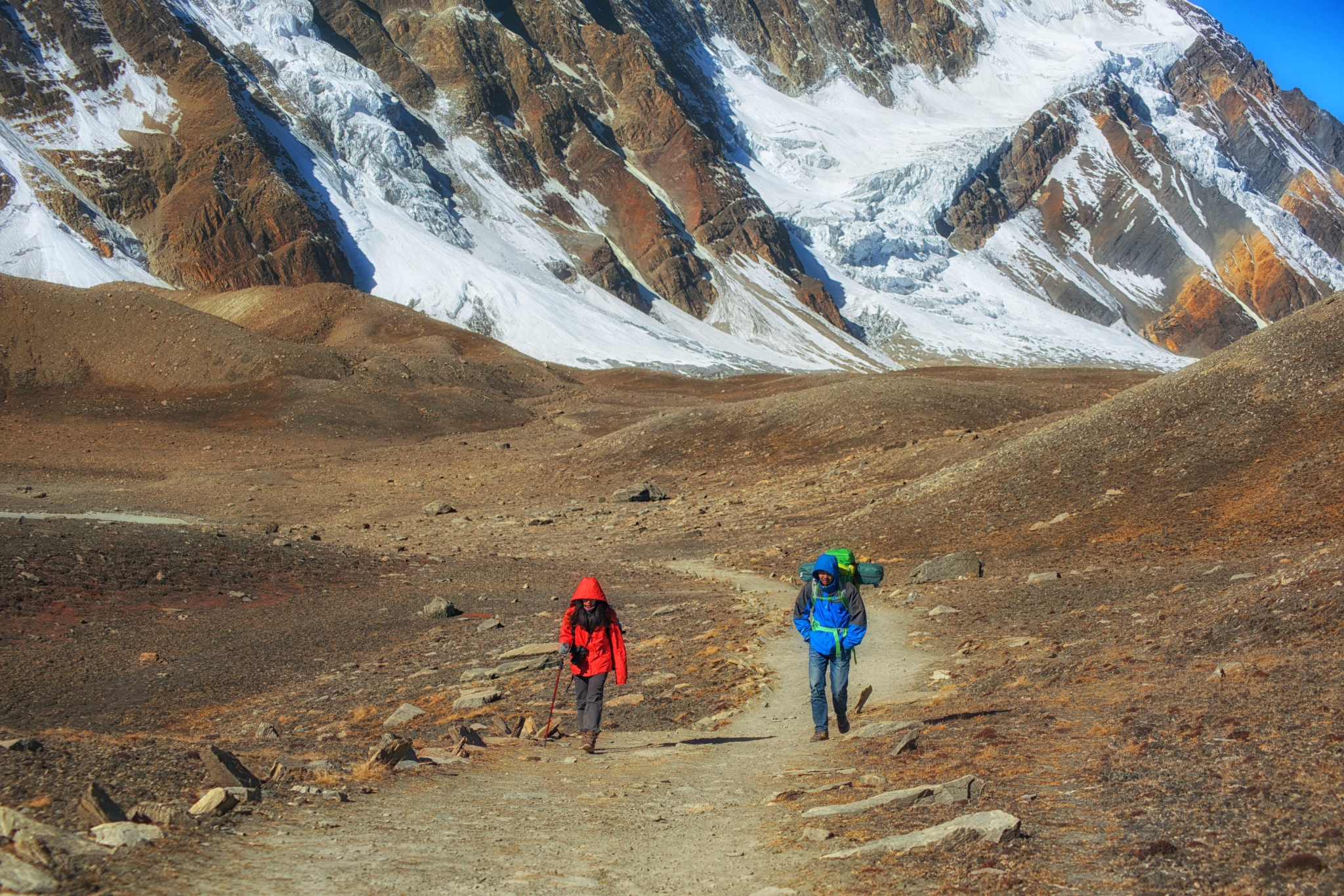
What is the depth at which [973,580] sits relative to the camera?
16297mm

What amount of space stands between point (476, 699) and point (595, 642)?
219cm

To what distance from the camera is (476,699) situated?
10.5 m

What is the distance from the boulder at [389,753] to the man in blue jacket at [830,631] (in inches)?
132

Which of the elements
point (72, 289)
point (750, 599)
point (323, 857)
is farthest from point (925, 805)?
point (72, 289)

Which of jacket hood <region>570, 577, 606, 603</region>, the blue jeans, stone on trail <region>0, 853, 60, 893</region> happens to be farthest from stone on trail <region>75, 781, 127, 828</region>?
the blue jeans

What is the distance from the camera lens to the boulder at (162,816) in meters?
5.46

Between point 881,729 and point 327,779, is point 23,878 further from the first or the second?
point 881,729

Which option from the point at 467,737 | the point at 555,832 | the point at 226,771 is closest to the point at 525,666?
the point at 467,737

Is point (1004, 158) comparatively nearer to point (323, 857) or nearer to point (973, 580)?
point (973, 580)

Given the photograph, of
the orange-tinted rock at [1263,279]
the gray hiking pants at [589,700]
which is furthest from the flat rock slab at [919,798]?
the orange-tinted rock at [1263,279]

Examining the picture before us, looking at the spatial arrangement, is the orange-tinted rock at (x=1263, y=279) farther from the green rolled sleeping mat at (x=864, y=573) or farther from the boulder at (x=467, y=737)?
the boulder at (x=467, y=737)

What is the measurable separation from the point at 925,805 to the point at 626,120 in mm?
161661

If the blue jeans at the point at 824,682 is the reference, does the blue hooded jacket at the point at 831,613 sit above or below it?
above

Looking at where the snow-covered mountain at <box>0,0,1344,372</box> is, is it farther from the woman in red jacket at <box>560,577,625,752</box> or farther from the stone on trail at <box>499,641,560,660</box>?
the woman in red jacket at <box>560,577,625,752</box>
